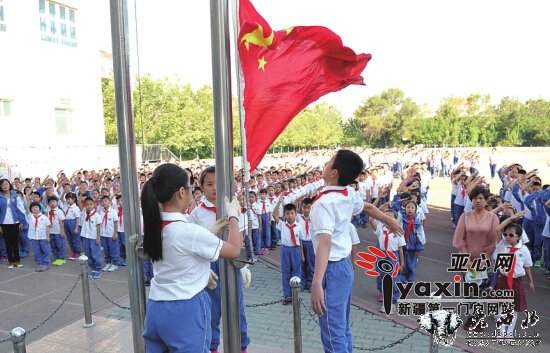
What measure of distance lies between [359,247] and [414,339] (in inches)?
190

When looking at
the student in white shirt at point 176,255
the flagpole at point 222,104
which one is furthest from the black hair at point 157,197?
the flagpole at point 222,104

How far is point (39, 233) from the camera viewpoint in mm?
8242

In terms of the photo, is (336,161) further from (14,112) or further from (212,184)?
(14,112)

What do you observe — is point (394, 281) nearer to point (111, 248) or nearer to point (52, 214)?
point (111, 248)

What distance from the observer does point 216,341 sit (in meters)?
3.78

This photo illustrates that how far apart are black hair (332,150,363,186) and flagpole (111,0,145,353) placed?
149 cm

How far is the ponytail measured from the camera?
2352mm

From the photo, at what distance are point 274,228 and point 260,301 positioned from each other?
3889 mm

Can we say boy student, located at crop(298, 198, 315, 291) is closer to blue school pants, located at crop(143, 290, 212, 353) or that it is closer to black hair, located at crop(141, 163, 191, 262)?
blue school pants, located at crop(143, 290, 212, 353)

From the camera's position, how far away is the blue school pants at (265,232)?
965cm

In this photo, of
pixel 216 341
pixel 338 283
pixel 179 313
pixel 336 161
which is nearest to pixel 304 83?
pixel 336 161

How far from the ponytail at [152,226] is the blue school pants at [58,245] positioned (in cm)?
749

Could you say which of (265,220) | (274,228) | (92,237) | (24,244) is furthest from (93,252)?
(274,228)

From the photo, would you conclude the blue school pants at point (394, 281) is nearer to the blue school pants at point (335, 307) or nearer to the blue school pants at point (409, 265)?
the blue school pants at point (409, 265)
